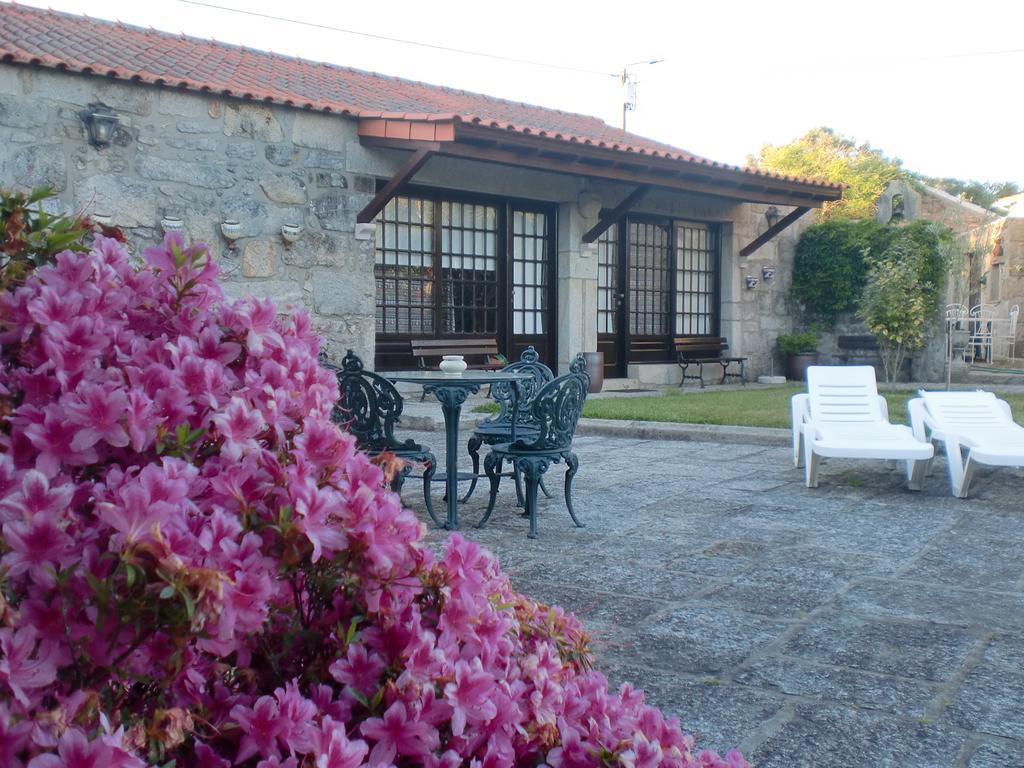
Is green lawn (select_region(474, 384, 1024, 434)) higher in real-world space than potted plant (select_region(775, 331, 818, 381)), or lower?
lower

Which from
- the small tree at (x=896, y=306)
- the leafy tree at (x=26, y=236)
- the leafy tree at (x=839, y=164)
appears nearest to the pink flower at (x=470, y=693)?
the leafy tree at (x=26, y=236)

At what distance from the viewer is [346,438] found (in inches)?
46.8

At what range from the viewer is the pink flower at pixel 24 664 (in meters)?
0.89

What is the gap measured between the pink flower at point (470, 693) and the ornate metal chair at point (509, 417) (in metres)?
3.91

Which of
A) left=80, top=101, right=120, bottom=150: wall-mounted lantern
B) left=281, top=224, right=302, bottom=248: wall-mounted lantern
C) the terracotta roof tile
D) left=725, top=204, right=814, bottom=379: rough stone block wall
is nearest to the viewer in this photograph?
left=80, top=101, right=120, bottom=150: wall-mounted lantern

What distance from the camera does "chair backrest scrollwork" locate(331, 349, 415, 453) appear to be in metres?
4.82

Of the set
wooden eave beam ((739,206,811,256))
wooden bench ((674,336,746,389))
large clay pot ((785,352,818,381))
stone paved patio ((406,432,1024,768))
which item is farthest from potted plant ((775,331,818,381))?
stone paved patio ((406,432,1024,768))

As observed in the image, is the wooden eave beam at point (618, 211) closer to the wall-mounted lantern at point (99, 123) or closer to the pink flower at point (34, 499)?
the wall-mounted lantern at point (99, 123)

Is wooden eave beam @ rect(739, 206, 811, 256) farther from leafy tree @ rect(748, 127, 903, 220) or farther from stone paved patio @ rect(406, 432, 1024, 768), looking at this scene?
leafy tree @ rect(748, 127, 903, 220)

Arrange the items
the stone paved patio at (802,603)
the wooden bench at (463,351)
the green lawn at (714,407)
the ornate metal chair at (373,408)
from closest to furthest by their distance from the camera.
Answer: the stone paved patio at (802,603)
the ornate metal chair at (373,408)
the green lawn at (714,407)
the wooden bench at (463,351)

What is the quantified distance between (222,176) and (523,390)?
4.80 meters

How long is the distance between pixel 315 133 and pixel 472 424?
10.9ft

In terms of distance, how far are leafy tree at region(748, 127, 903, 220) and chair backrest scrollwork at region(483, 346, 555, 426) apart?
94.4 feet

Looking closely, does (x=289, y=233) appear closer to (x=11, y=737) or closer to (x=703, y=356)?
(x=703, y=356)
